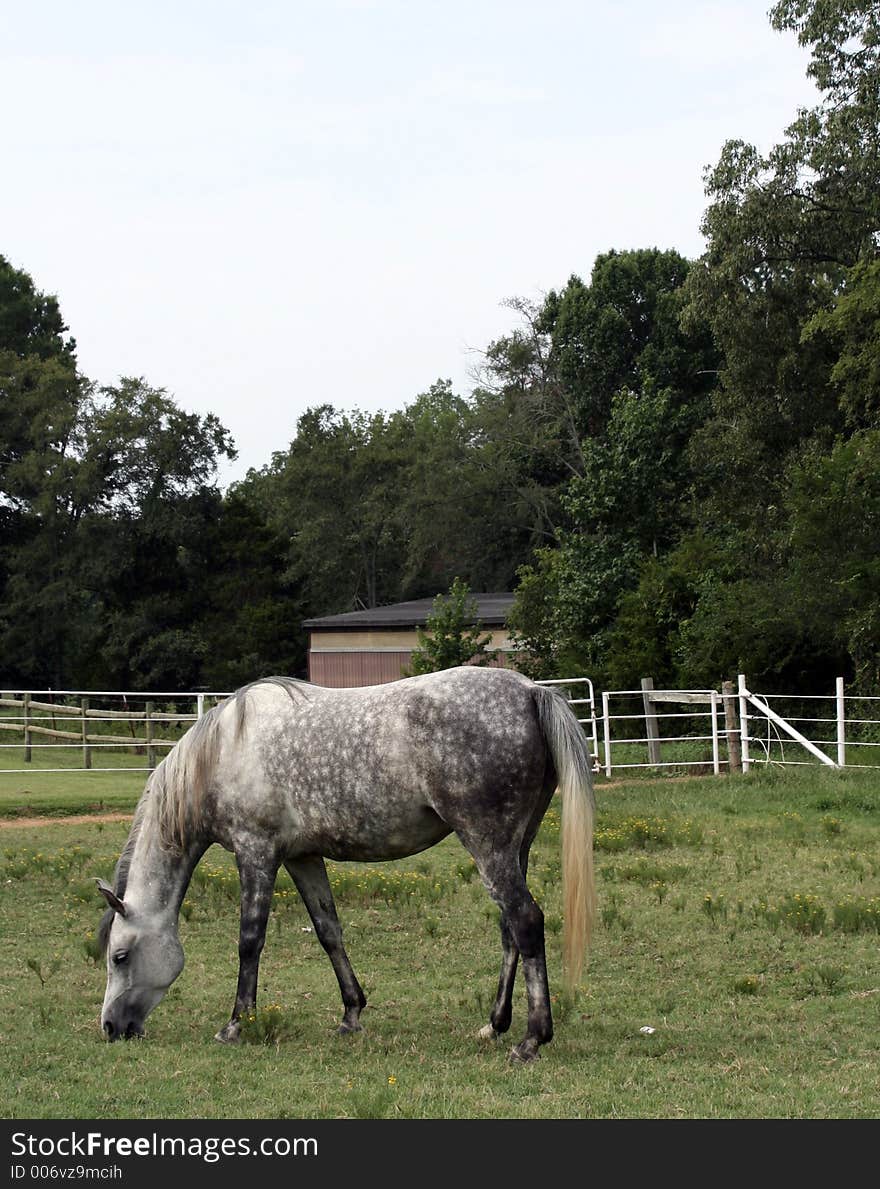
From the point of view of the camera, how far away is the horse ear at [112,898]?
21.7 feet

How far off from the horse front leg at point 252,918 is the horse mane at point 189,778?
1.22 ft

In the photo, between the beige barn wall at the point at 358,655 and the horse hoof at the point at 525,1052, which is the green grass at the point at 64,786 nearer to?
the horse hoof at the point at 525,1052

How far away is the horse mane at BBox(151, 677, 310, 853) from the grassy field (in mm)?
1034

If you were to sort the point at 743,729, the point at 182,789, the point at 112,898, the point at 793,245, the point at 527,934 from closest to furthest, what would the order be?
1. the point at 527,934
2. the point at 112,898
3. the point at 182,789
4. the point at 743,729
5. the point at 793,245

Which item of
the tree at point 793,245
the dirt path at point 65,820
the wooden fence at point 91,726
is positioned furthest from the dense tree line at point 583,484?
the dirt path at point 65,820

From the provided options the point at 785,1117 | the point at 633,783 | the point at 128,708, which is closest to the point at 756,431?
the point at 633,783

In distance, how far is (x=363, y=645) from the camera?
134ft

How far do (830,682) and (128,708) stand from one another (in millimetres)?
21415

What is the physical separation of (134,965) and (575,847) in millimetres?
2339

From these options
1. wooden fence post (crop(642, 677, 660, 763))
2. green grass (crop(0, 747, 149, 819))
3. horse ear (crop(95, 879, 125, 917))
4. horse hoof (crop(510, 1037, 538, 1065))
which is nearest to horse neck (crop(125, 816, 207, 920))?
horse ear (crop(95, 879, 125, 917))

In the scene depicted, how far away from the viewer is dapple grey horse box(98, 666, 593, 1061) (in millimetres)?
6277

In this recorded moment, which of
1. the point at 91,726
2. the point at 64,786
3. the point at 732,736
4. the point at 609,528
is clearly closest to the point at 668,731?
the point at 609,528

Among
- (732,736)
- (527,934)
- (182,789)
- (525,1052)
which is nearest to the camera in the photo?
(525,1052)

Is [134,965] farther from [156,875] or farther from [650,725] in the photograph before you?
[650,725]
